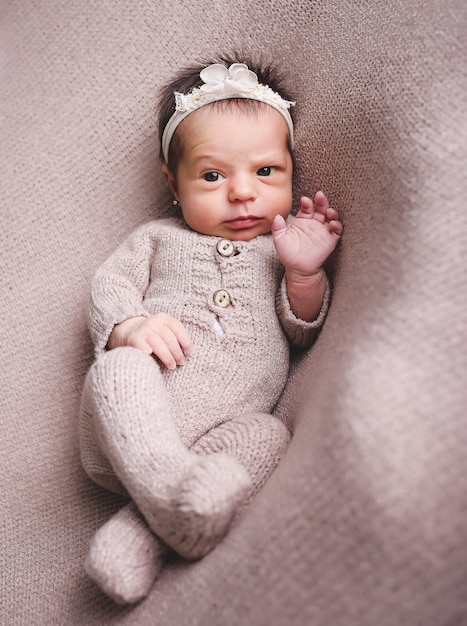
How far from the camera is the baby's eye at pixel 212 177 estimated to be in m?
1.21

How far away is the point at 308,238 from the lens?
1.16 meters

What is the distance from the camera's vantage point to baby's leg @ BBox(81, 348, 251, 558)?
0.83m

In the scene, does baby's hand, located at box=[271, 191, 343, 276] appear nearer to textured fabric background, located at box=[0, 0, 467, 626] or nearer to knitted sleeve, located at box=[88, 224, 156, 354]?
textured fabric background, located at box=[0, 0, 467, 626]

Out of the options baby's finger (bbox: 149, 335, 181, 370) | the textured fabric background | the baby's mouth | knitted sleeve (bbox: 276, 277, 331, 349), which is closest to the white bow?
the textured fabric background

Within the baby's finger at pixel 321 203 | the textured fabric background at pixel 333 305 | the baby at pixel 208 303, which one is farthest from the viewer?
the baby's finger at pixel 321 203

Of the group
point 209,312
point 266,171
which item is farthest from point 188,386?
point 266,171

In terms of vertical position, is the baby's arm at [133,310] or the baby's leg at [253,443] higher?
the baby's arm at [133,310]

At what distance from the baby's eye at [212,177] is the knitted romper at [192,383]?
4.4 inches

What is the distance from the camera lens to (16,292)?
131 cm

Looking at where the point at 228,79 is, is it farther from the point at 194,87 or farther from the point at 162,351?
the point at 162,351

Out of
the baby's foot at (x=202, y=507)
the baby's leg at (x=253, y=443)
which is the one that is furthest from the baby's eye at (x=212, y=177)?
the baby's foot at (x=202, y=507)

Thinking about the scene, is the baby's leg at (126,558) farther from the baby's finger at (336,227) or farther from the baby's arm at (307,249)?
the baby's finger at (336,227)

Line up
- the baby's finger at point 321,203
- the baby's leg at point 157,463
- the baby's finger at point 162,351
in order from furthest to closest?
the baby's finger at point 321,203, the baby's finger at point 162,351, the baby's leg at point 157,463

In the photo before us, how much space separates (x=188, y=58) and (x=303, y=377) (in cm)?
76
